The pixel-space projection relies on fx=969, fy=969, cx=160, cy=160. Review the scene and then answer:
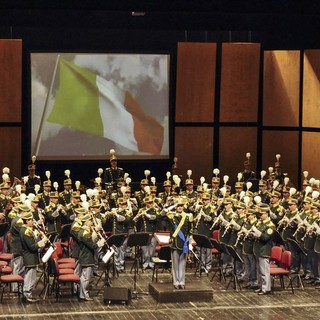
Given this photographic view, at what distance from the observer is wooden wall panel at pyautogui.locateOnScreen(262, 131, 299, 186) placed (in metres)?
32.0

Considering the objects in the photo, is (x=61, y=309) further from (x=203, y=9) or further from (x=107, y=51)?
(x=107, y=51)

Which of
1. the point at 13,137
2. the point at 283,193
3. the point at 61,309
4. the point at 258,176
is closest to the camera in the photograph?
the point at 61,309

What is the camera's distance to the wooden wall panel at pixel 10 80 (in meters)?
30.2

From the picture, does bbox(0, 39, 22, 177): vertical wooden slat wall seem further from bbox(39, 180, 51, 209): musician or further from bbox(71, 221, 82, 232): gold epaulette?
bbox(71, 221, 82, 232): gold epaulette

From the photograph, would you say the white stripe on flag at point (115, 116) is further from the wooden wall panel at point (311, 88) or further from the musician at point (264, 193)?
the musician at point (264, 193)

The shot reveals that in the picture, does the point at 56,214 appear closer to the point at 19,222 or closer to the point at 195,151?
the point at 19,222

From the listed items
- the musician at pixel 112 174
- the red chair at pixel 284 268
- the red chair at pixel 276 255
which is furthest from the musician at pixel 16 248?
the musician at pixel 112 174

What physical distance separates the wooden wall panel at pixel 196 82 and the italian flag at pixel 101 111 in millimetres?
1170

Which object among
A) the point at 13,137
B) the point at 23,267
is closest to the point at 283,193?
the point at 23,267

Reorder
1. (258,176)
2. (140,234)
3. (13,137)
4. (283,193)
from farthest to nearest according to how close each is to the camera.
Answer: (258,176)
(13,137)
(283,193)
(140,234)

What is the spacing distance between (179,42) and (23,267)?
13.5m

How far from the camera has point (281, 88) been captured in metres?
32.3

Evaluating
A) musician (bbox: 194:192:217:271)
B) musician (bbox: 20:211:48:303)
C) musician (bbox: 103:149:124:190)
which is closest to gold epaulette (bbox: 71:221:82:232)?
musician (bbox: 20:211:48:303)

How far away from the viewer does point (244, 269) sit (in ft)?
71.2
